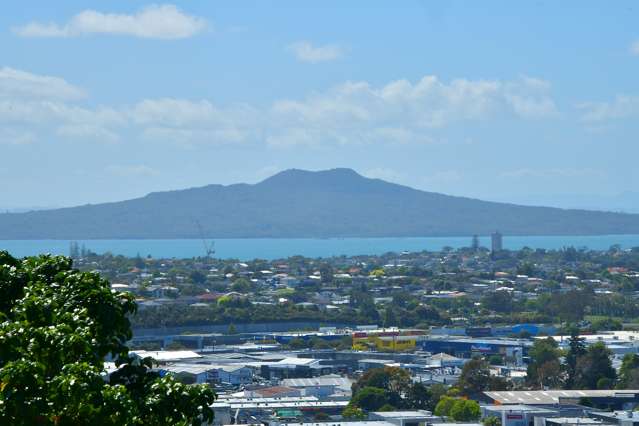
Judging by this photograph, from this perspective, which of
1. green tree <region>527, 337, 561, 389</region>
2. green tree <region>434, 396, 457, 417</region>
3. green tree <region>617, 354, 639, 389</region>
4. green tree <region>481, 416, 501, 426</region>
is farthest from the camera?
green tree <region>527, 337, 561, 389</region>

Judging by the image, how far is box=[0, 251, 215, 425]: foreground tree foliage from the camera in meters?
11.4

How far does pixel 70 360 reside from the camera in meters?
12.0

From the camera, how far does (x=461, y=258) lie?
167250mm

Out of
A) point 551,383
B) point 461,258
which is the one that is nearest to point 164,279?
point 461,258

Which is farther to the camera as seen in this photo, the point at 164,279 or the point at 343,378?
the point at 164,279

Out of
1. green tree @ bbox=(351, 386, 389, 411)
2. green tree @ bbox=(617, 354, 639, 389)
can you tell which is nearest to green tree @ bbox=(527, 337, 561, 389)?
green tree @ bbox=(617, 354, 639, 389)

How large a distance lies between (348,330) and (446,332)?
196 inches

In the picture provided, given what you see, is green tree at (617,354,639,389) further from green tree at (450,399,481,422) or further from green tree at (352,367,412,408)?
green tree at (450,399,481,422)

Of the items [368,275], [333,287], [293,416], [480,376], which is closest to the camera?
[293,416]

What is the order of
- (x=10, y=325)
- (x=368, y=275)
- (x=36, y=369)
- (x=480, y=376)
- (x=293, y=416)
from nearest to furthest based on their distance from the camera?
1. (x=36, y=369)
2. (x=10, y=325)
3. (x=293, y=416)
4. (x=480, y=376)
5. (x=368, y=275)

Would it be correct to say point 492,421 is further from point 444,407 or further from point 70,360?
point 70,360

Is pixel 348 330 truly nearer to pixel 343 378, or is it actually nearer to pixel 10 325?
pixel 343 378

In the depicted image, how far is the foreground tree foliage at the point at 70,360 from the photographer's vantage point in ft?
37.6

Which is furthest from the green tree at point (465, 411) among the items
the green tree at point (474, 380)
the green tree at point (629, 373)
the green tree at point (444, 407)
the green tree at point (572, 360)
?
the green tree at point (572, 360)
